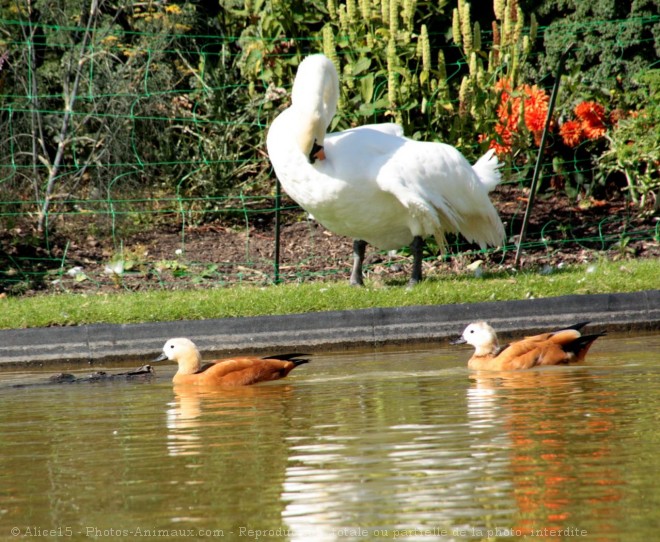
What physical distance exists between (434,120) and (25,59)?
4921mm

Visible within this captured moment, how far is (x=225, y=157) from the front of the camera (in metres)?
13.6

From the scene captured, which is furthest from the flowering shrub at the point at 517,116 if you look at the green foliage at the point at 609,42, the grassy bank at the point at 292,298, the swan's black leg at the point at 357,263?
the grassy bank at the point at 292,298

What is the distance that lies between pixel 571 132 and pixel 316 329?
570 centimetres

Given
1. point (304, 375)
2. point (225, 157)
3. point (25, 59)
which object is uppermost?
point (25, 59)

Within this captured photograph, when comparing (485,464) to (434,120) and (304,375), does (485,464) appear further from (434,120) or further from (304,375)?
(434,120)

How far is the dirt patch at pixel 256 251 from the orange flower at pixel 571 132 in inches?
29.9

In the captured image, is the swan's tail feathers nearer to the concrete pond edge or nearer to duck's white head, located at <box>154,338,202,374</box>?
the concrete pond edge

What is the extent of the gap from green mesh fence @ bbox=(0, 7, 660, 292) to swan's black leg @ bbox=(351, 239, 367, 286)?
103cm

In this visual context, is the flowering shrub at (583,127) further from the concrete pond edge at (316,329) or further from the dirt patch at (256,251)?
the concrete pond edge at (316,329)

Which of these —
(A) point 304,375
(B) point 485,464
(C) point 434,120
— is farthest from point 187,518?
(C) point 434,120

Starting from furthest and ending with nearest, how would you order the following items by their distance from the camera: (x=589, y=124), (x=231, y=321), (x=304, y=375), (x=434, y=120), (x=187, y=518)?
(x=589, y=124)
(x=434, y=120)
(x=231, y=321)
(x=304, y=375)
(x=187, y=518)

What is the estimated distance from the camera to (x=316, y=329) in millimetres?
8539

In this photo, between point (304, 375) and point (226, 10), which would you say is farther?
point (226, 10)

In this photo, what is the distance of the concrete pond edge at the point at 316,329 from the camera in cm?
846
